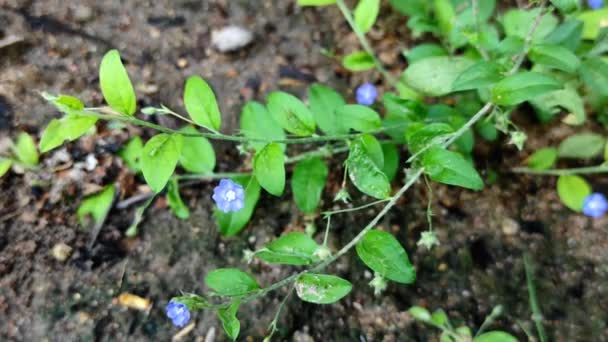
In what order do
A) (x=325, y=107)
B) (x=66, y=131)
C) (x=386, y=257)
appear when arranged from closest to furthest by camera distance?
(x=66, y=131)
(x=386, y=257)
(x=325, y=107)

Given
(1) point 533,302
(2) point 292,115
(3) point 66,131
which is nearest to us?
(3) point 66,131

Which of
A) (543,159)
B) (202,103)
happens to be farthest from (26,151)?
(543,159)

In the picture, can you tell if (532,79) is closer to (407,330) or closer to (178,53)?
(407,330)

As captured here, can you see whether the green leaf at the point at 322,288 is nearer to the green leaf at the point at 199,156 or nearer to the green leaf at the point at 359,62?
the green leaf at the point at 199,156

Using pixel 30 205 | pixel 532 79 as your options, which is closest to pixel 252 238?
pixel 30 205

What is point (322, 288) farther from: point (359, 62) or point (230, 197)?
point (359, 62)
